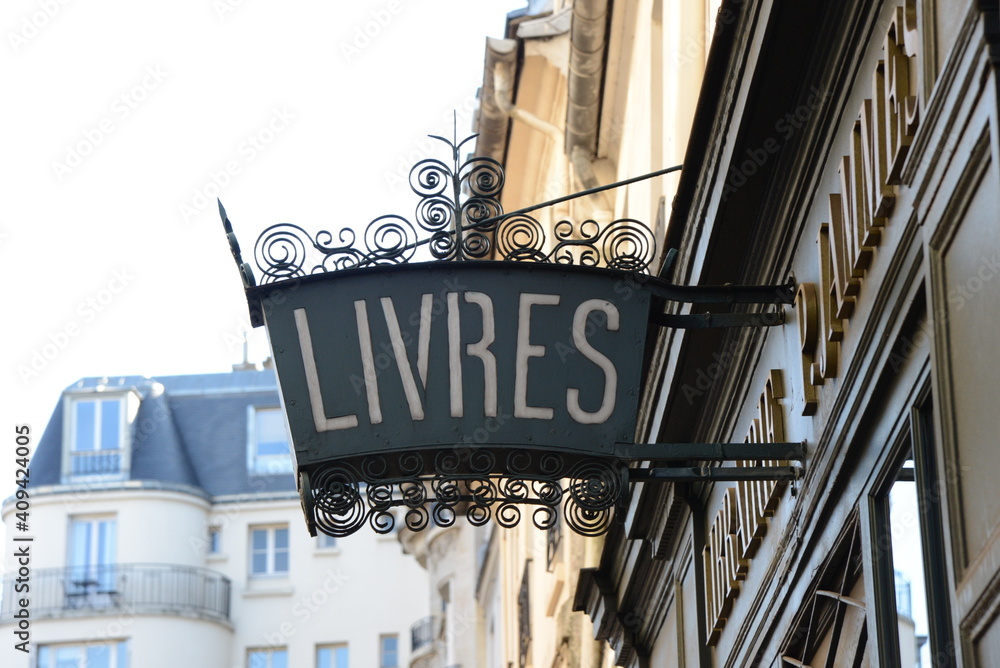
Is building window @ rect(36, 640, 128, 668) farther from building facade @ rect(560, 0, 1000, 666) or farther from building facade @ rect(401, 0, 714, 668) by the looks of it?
building facade @ rect(560, 0, 1000, 666)

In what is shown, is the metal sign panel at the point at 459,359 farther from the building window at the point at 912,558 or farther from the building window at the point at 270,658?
the building window at the point at 270,658

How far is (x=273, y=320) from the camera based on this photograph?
5.88 meters

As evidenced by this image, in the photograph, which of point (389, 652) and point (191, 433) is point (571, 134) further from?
point (191, 433)

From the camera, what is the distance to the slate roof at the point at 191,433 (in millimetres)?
41000

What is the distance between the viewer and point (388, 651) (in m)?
39.6

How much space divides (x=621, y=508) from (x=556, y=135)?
1165 cm

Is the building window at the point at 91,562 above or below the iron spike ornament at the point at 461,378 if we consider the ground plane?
above

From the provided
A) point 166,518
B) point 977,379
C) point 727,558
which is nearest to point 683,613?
point 727,558

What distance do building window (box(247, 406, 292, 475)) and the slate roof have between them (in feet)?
0.62

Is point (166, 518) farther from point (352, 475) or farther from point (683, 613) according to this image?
point (352, 475)

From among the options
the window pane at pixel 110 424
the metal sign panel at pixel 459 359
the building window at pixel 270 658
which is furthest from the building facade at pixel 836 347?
the window pane at pixel 110 424

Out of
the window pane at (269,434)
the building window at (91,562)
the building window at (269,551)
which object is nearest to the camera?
the building window at (91,562)

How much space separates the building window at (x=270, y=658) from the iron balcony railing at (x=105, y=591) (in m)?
1.56

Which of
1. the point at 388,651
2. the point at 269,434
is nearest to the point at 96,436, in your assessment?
the point at 269,434
